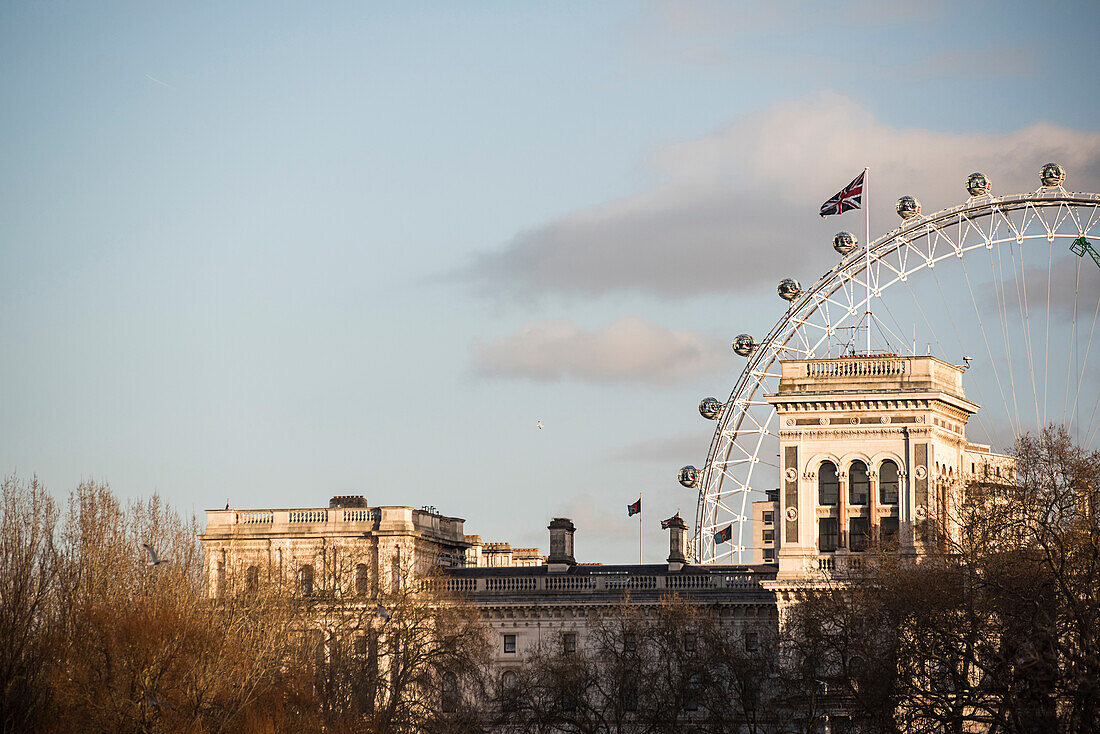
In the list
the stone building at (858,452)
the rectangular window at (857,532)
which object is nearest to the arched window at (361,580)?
the stone building at (858,452)

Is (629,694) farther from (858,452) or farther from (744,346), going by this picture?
(744,346)

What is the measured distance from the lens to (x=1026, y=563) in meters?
94.3

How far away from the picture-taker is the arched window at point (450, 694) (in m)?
110

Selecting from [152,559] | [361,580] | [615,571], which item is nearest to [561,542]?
[615,571]

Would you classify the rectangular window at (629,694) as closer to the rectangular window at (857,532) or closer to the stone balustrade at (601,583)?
the stone balustrade at (601,583)

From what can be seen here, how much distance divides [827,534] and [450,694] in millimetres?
21683

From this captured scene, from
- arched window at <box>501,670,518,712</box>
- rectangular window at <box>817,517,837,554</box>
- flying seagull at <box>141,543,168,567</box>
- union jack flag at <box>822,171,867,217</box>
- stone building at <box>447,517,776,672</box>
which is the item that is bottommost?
arched window at <box>501,670,518,712</box>

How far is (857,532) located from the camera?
118 metres

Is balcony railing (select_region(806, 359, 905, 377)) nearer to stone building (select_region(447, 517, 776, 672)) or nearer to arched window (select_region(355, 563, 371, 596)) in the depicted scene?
stone building (select_region(447, 517, 776, 672))

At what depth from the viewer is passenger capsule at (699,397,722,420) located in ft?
522

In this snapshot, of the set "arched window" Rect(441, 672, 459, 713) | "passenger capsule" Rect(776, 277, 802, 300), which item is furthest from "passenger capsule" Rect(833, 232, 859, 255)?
"arched window" Rect(441, 672, 459, 713)

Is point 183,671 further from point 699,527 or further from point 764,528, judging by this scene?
point 764,528

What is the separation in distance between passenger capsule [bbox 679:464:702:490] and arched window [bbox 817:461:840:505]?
41.4 m

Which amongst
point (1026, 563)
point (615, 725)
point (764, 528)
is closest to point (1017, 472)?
point (1026, 563)
